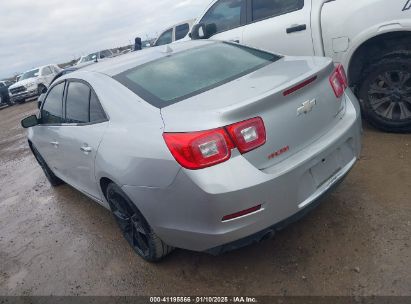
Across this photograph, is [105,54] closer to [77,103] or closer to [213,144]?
[77,103]

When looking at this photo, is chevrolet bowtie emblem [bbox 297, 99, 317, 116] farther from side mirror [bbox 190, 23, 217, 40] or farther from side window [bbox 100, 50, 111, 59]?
side window [bbox 100, 50, 111, 59]

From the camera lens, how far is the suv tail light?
2238mm

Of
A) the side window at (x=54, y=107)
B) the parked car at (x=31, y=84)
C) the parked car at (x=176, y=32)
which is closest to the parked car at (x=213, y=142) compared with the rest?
the side window at (x=54, y=107)

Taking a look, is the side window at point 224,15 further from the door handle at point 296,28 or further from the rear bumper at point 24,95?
the rear bumper at point 24,95

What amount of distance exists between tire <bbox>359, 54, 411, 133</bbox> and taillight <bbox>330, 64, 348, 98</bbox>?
138cm

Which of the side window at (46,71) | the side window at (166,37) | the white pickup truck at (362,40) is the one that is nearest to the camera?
the white pickup truck at (362,40)

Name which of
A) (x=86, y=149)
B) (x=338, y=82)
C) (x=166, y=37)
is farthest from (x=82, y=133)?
(x=166, y=37)

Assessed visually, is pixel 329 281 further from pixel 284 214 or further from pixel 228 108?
pixel 228 108

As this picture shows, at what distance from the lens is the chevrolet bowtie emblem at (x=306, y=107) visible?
8.23 feet

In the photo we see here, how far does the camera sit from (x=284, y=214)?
2.41 metres

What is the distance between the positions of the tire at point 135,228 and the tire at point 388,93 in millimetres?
2809

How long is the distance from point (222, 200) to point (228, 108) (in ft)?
1.77

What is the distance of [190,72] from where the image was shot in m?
3.08

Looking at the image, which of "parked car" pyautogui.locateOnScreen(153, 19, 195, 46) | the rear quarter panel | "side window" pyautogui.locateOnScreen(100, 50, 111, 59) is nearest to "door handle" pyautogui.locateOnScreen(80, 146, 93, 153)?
the rear quarter panel
